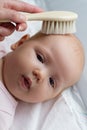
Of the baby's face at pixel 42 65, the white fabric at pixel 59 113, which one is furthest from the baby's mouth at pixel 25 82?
the white fabric at pixel 59 113

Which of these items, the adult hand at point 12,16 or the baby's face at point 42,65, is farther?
the baby's face at point 42,65

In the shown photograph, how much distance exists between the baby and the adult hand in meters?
0.09

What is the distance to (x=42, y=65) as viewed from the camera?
1.06 meters

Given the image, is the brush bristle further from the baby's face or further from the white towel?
the white towel

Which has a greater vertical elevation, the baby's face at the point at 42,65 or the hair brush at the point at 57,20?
the hair brush at the point at 57,20

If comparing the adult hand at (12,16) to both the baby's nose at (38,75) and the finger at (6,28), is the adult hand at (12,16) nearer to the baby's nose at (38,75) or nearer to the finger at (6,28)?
the finger at (6,28)

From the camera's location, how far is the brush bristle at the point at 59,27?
1.01 meters

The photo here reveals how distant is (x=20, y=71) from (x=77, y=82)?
250 millimetres

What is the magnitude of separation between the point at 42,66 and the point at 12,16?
0.20 meters

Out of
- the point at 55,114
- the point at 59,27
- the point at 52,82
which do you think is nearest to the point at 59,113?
the point at 55,114

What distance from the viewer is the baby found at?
41.4 inches

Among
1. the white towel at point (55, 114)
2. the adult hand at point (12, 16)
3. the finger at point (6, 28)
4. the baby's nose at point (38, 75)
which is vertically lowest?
the white towel at point (55, 114)

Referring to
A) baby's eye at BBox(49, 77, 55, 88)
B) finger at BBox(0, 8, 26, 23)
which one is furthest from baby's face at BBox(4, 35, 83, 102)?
finger at BBox(0, 8, 26, 23)

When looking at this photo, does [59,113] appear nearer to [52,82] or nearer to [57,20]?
[52,82]
